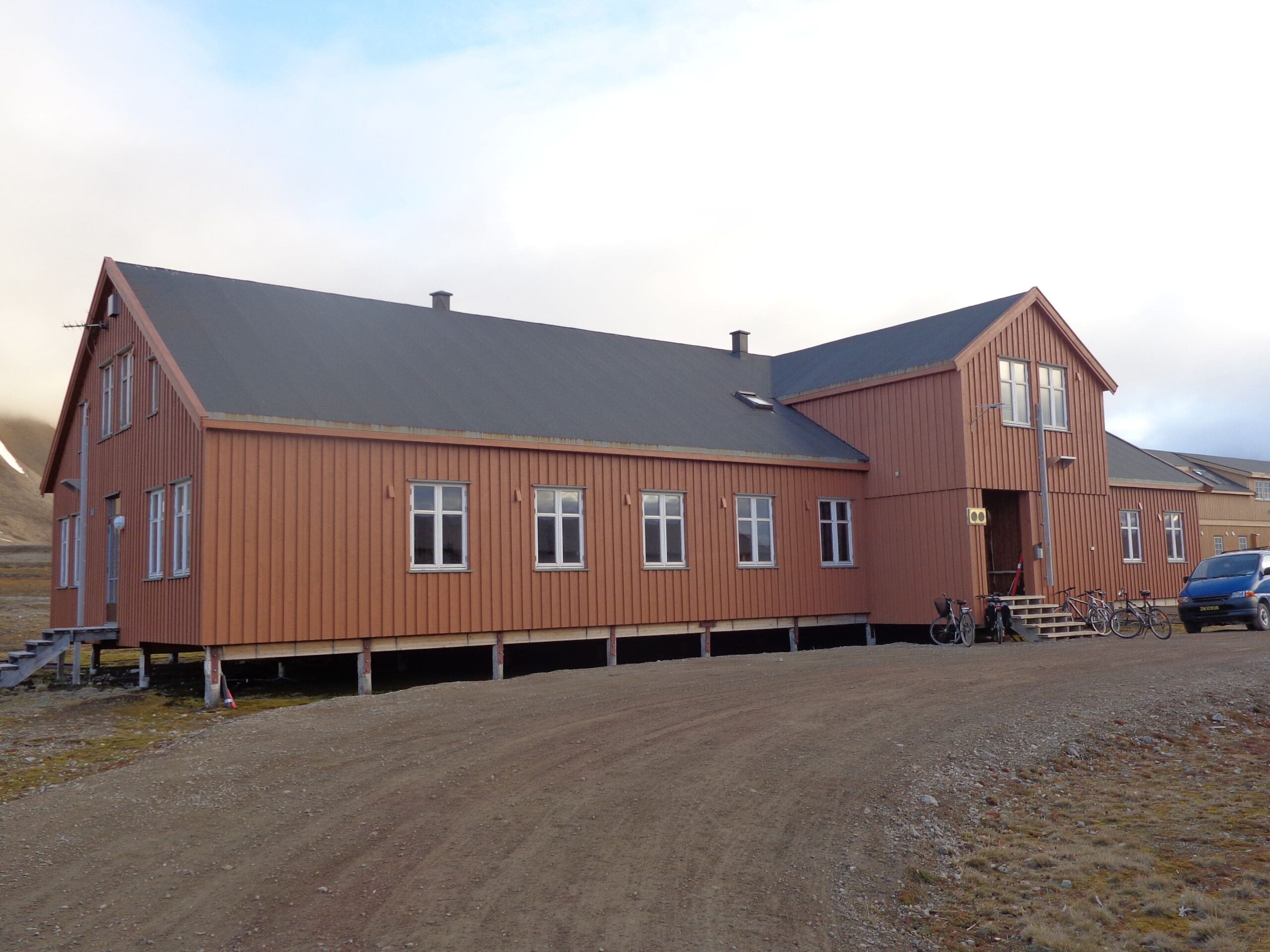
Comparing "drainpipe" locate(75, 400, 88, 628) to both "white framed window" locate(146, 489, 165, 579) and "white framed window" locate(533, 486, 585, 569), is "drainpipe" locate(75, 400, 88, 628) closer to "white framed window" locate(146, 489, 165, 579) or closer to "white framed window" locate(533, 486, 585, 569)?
"white framed window" locate(146, 489, 165, 579)

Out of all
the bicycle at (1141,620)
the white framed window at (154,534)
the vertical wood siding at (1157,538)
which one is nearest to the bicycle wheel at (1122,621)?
the bicycle at (1141,620)

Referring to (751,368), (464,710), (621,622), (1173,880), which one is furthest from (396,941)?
(751,368)

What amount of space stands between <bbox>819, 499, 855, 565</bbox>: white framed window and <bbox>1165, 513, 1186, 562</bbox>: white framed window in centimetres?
1279

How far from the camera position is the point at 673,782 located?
10.0 m

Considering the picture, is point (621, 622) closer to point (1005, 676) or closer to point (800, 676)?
point (800, 676)

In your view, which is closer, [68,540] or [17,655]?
[17,655]

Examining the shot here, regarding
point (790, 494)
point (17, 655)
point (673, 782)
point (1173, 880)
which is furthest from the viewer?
point (790, 494)

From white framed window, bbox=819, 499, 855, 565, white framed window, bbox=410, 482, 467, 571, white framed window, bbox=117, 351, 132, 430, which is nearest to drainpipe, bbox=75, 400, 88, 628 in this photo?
white framed window, bbox=117, 351, 132, 430

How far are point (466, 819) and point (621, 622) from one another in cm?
1277

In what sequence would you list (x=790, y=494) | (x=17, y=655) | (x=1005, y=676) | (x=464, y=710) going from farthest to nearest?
(x=790, y=494)
(x=17, y=655)
(x=1005, y=676)
(x=464, y=710)

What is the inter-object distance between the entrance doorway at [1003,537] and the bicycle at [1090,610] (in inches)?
64.3

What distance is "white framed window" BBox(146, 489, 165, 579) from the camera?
19.3m

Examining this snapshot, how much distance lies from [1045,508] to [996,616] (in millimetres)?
3338

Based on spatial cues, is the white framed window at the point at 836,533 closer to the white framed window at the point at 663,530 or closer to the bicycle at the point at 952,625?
the bicycle at the point at 952,625
